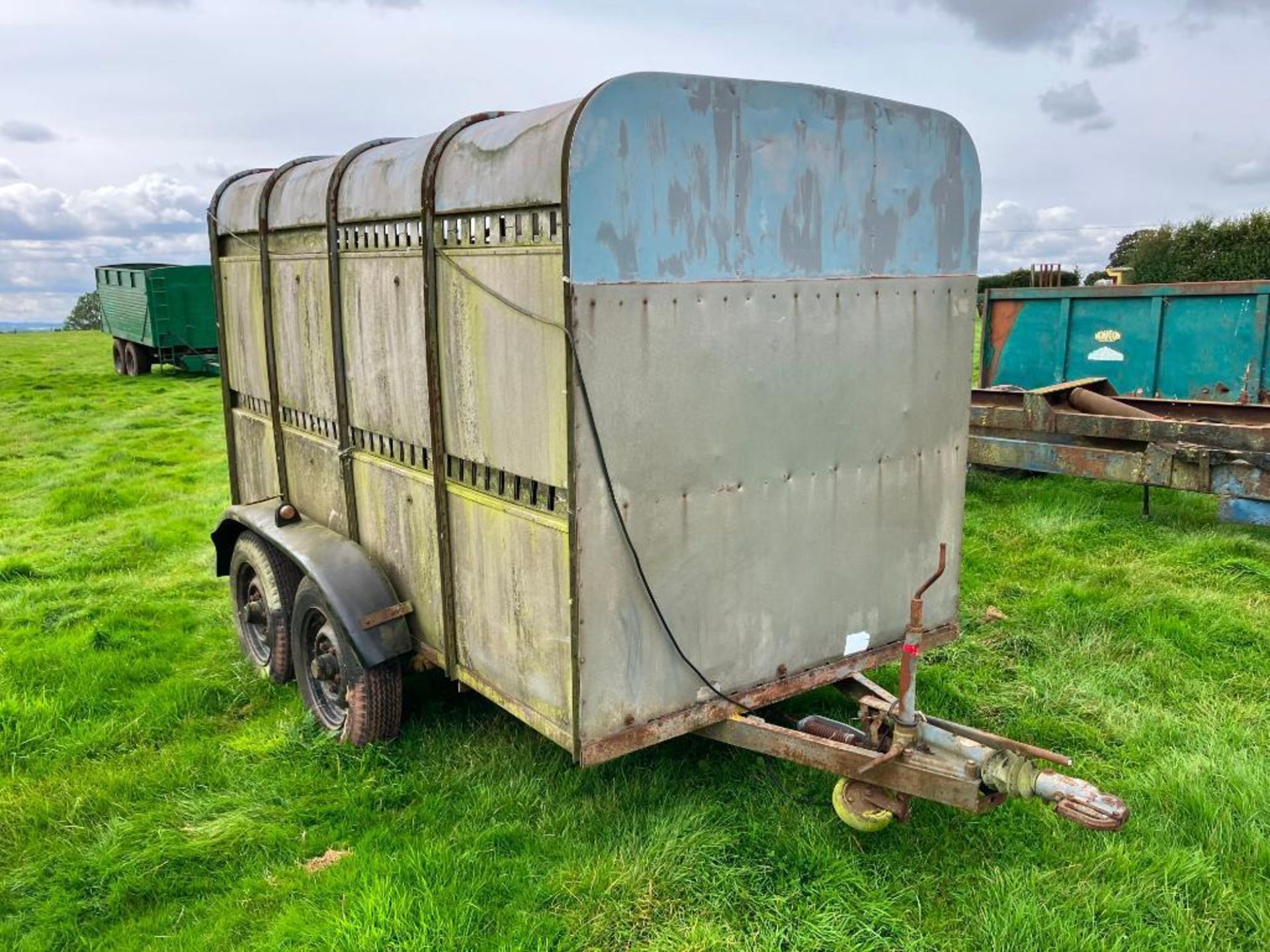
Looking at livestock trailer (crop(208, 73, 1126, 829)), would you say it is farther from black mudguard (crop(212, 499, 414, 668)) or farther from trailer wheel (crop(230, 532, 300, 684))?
trailer wheel (crop(230, 532, 300, 684))

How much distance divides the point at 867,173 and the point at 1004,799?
228cm

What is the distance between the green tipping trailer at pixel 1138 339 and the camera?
8984mm

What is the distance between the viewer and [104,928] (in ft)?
11.8

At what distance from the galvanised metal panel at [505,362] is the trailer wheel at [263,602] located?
1894 mm

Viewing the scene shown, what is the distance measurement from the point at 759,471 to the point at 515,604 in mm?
1016

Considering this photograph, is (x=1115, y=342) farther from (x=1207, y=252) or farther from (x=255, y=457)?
(x=1207, y=252)

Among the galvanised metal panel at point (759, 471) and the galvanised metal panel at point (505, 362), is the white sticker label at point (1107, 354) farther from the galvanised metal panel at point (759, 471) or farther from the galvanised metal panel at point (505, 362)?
the galvanised metal panel at point (505, 362)

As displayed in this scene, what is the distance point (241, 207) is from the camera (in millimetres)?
5645

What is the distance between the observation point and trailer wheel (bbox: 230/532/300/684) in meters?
5.29

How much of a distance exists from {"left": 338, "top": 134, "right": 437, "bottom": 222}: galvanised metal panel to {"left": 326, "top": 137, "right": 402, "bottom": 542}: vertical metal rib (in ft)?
0.16

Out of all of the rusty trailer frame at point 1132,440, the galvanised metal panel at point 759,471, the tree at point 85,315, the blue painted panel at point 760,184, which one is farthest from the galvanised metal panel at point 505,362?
the tree at point 85,315

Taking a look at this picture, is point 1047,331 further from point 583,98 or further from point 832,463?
point 583,98

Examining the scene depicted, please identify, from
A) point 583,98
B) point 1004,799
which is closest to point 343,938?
point 1004,799

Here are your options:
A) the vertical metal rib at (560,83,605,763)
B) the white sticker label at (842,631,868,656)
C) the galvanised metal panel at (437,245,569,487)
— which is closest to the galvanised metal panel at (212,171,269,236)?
the galvanised metal panel at (437,245,569,487)
